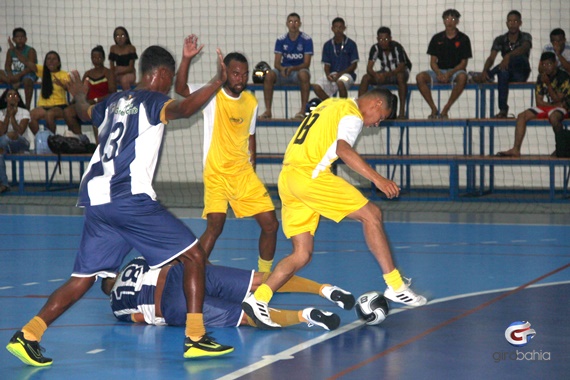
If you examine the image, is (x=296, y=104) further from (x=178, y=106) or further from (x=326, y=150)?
(x=178, y=106)

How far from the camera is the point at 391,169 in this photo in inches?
713

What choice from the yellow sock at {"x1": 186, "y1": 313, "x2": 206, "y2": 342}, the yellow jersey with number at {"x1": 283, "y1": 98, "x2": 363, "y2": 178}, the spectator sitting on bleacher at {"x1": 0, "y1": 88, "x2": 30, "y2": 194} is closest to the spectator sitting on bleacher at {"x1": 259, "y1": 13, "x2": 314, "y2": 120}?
the spectator sitting on bleacher at {"x1": 0, "y1": 88, "x2": 30, "y2": 194}

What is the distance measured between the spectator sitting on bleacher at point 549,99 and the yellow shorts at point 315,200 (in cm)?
894

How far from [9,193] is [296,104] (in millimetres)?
→ 5866

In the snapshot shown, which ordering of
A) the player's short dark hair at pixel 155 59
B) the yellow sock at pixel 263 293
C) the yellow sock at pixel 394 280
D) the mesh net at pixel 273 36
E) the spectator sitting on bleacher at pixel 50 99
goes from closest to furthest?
the player's short dark hair at pixel 155 59, the yellow sock at pixel 263 293, the yellow sock at pixel 394 280, the spectator sitting on bleacher at pixel 50 99, the mesh net at pixel 273 36

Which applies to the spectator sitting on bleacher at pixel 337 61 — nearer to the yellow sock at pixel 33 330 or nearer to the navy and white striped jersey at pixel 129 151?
the navy and white striped jersey at pixel 129 151

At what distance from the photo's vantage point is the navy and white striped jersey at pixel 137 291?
21.2ft

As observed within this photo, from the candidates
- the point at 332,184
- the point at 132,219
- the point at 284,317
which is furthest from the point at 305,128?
the point at 132,219

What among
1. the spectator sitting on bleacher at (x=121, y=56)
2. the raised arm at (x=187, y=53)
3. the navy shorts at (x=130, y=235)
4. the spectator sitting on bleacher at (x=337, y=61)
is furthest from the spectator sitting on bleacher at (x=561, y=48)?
the navy shorts at (x=130, y=235)

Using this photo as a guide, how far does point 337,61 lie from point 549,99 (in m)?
3.73

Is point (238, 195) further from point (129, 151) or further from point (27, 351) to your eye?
point (27, 351)

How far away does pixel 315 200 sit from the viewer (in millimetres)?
6871

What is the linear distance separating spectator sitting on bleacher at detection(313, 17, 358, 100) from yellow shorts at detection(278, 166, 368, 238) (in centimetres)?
968

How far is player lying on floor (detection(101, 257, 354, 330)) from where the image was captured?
6402mm
